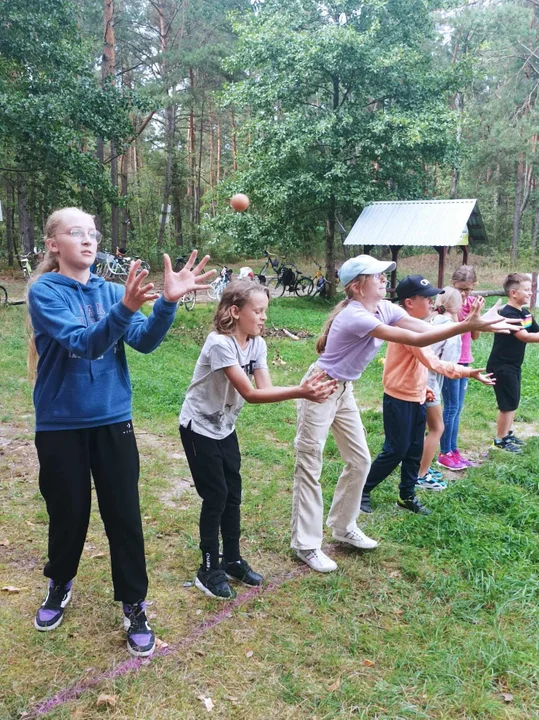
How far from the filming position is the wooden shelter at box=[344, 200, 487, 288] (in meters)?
13.9

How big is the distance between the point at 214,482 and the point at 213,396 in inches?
16.6

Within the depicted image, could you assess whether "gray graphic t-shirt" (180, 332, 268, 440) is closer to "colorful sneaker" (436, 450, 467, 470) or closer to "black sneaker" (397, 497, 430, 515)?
"black sneaker" (397, 497, 430, 515)

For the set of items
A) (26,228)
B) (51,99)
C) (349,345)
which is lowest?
(349,345)

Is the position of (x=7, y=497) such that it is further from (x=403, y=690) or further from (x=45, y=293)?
(x=403, y=690)

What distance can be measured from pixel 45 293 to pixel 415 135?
13834mm

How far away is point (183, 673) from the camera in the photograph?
239 cm

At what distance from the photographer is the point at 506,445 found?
528cm

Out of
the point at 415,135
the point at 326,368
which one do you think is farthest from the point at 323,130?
the point at 326,368

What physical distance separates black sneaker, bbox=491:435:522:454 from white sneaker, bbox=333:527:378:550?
238 centimetres

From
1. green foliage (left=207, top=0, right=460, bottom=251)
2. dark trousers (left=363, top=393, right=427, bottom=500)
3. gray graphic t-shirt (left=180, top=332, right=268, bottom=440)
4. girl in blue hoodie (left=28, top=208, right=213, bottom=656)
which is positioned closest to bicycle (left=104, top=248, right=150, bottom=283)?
green foliage (left=207, top=0, right=460, bottom=251)

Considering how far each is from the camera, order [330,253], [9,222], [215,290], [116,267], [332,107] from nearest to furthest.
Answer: [215,290] → [332,107] → [330,253] → [116,267] → [9,222]

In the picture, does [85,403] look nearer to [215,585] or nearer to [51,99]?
[215,585]

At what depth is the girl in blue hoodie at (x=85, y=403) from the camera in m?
2.29

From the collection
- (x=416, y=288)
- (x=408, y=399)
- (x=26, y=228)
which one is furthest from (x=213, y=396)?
(x=26, y=228)
